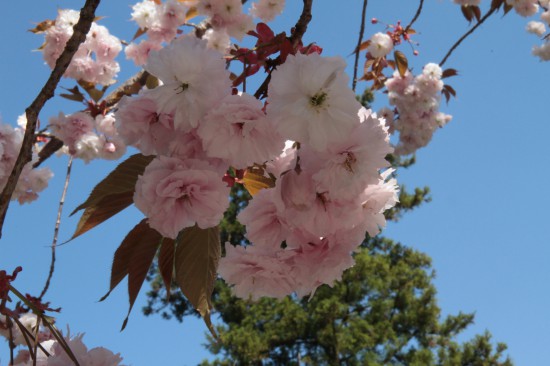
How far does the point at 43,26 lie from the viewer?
2.49 m

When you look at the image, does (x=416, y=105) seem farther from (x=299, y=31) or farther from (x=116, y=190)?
(x=116, y=190)

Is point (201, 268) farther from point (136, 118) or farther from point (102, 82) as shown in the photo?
point (102, 82)

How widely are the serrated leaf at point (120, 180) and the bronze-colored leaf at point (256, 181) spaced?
0.40ft

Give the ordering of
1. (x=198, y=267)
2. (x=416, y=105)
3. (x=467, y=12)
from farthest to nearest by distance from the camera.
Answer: (x=416, y=105) → (x=467, y=12) → (x=198, y=267)

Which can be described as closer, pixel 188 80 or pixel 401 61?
pixel 188 80

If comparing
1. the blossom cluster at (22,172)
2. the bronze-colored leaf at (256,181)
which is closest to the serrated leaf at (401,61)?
the blossom cluster at (22,172)

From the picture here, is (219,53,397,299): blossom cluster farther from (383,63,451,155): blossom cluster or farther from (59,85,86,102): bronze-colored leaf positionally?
(383,63,451,155): blossom cluster

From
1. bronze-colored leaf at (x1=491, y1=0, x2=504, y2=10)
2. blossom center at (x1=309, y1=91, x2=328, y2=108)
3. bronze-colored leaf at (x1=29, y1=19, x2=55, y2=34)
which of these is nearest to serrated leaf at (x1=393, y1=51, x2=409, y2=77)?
bronze-colored leaf at (x1=491, y1=0, x2=504, y2=10)

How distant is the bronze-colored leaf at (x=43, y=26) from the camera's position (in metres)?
2.48

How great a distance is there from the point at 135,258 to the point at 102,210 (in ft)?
0.23

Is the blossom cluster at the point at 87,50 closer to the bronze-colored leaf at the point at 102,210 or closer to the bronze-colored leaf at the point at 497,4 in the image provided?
the bronze-colored leaf at the point at 497,4

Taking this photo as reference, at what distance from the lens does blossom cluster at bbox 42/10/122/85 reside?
2.46 m

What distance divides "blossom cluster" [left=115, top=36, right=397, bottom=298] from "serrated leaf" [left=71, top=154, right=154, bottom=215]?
27 millimetres

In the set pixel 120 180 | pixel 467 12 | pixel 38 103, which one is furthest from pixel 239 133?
pixel 467 12
